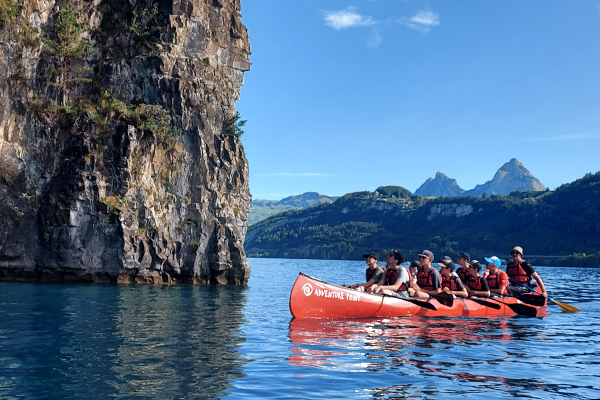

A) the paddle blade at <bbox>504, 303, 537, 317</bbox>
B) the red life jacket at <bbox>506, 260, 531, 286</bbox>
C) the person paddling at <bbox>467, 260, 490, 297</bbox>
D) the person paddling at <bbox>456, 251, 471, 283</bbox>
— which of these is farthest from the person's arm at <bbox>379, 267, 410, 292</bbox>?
the red life jacket at <bbox>506, 260, 531, 286</bbox>

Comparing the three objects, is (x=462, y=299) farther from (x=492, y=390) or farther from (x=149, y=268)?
(x=149, y=268)

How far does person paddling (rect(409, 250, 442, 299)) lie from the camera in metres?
19.6

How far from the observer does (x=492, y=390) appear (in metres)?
9.13

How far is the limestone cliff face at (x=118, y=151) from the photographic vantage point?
1337 inches

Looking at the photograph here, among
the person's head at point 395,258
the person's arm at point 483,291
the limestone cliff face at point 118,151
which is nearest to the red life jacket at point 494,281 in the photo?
the person's arm at point 483,291

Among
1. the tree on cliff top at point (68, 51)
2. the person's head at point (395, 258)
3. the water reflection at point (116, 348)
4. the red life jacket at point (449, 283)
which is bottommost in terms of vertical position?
the water reflection at point (116, 348)

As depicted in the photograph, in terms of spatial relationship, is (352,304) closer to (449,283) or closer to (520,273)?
(449,283)

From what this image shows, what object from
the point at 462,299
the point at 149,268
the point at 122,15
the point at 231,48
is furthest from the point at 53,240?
the point at 462,299

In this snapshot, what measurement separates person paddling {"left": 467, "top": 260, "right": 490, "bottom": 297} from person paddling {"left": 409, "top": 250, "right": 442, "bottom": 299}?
2.19m

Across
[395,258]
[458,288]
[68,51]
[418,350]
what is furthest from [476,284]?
[68,51]

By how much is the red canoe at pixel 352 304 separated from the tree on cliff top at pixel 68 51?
27838mm

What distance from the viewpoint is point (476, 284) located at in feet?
71.0

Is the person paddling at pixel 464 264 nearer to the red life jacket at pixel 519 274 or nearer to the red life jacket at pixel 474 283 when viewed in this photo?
the red life jacket at pixel 474 283

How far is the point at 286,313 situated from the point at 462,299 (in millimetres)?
7028
